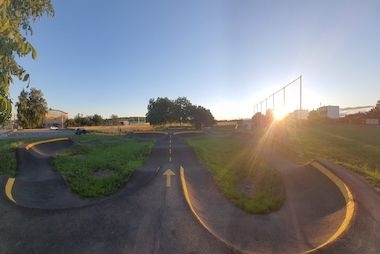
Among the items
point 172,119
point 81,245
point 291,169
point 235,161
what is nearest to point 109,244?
point 81,245

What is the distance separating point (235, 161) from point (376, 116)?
327 feet

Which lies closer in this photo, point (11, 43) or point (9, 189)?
point (11, 43)

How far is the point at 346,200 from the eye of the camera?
405 inches

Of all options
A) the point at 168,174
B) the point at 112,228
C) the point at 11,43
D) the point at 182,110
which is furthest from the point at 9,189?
the point at 182,110

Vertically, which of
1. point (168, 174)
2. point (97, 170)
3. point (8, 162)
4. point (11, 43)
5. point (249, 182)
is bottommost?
point (249, 182)

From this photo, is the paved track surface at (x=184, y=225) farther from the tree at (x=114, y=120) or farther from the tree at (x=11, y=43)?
the tree at (x=114, y=120)

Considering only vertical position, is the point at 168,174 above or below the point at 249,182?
above

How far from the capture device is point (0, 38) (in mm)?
3199

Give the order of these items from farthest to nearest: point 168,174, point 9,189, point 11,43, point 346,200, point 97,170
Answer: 1. point 97,170
2. point 168,174
3. point 9,189
4. point 346,200
5. point 11,43

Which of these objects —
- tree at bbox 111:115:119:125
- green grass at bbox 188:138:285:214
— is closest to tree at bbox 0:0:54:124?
green grass at bbox 188:138:285:214

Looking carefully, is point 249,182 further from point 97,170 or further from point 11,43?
point 11,43

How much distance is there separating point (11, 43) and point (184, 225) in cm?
744

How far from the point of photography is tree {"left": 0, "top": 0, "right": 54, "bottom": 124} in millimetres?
3180

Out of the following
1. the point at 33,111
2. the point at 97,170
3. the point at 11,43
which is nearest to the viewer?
the point at 11,43
